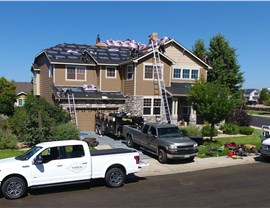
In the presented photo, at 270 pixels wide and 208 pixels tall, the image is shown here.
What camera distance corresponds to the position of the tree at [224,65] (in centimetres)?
4291

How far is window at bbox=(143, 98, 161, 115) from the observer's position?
2898cm

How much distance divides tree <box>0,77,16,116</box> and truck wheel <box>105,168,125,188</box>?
2882cm

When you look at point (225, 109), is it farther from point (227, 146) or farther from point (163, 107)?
point (163, 107)

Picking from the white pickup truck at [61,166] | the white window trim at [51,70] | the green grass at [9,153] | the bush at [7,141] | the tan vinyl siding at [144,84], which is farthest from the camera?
the white window trim at [51,70]

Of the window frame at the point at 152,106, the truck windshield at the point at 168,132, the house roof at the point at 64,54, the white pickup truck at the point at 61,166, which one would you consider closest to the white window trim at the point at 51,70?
the house roof at the point at 64,54

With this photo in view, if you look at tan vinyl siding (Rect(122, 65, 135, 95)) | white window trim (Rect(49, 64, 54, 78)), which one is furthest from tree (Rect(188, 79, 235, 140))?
white window trim (Rect(49, 64, 54, 78))

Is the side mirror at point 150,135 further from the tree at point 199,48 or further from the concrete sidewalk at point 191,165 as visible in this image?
the tree at point 199,48

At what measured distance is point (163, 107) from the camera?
29.1 m

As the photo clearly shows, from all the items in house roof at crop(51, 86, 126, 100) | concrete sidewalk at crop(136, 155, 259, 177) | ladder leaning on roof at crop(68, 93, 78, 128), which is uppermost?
house roof at crop(51, 86, 126, 100)

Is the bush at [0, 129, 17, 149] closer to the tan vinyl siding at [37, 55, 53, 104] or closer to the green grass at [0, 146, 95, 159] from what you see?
the green grass at [0, 146, 95, 159]

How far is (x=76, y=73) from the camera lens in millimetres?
30328

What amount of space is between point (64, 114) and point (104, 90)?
5739 mm

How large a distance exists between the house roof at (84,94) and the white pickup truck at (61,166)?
15825 millimetres

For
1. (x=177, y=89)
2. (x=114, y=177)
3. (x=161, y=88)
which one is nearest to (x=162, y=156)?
(x=114, y=177)
